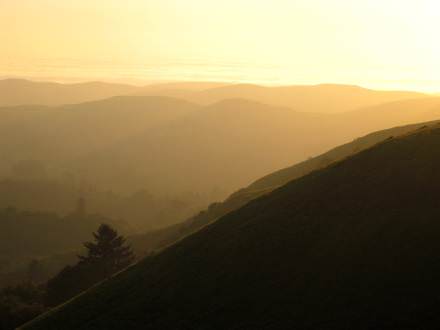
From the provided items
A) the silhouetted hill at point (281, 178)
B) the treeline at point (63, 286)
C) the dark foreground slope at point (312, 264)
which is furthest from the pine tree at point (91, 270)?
the dark foreground slope at point (312, 264)

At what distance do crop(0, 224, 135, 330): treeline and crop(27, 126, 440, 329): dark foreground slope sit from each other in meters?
10.9

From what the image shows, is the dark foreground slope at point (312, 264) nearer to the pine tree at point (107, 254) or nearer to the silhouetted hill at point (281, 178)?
the silhouetted hill at point (281, 178)

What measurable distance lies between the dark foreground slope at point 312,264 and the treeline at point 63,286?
10.9 metres

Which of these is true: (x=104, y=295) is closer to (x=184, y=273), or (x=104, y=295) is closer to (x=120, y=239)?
(x=184, y=273)

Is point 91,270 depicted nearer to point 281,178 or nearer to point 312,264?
point 281,178

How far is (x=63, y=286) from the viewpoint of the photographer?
5872 cm

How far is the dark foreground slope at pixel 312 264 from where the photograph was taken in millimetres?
27438

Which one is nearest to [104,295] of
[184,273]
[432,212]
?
[184,273]

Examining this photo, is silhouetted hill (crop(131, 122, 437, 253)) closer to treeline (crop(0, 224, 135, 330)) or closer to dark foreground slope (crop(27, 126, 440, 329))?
treeline (crop(0, 224, 135, 330))

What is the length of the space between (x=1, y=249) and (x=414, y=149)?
365 ft

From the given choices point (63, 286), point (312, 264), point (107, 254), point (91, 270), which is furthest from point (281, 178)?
point (312, 264)

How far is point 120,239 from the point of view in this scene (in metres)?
66.2

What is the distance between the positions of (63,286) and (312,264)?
117 ft

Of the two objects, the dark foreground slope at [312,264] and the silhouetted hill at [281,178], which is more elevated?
the silhouetted hill at [281,178]
